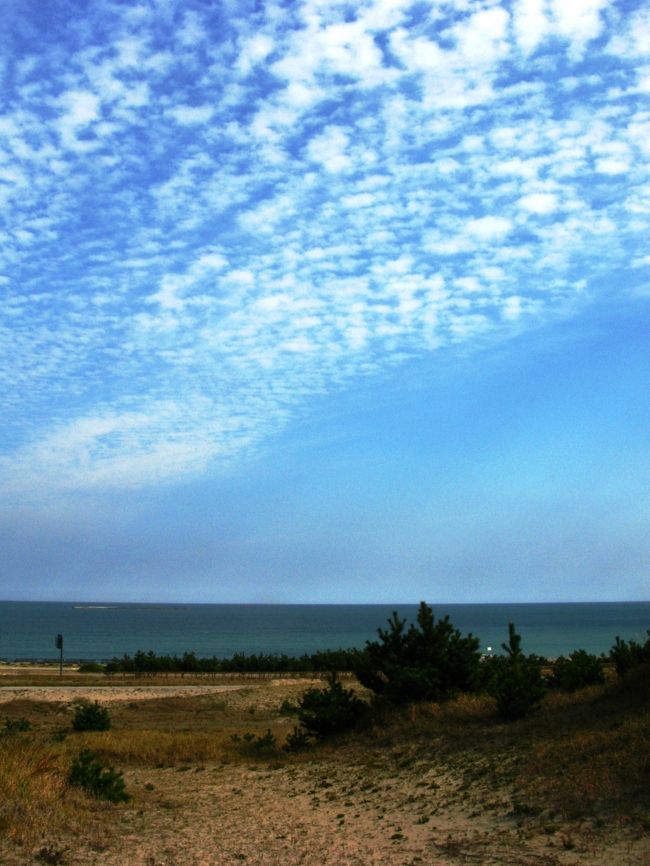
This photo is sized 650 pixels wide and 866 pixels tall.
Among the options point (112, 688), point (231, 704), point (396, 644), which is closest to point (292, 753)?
point (396, 644)

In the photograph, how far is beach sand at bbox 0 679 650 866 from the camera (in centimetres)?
970

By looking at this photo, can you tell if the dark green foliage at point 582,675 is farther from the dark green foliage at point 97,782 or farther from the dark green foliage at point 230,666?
the dark green foliage at point 230,666

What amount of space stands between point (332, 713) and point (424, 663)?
2681 mm

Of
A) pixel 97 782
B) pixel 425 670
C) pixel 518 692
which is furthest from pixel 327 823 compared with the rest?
pixel 425 670

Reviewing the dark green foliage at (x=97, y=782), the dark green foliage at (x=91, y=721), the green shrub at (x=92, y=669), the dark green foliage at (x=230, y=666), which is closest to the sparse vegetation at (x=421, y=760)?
the dark green foliage at (x=97, y=782)

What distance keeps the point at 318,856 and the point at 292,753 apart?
9.04m

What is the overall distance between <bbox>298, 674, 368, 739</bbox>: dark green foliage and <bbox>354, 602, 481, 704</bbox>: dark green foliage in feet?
2.58

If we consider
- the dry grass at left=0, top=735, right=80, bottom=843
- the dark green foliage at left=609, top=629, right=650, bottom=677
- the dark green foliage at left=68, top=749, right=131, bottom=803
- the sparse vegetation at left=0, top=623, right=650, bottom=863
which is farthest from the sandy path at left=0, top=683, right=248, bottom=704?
the dark green foliage at left=68, top=749, right=131, bottom=803

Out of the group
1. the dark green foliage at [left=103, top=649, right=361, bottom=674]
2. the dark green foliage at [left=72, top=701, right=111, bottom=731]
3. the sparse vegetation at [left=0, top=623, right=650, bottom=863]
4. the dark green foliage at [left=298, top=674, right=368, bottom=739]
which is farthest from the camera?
the dark green foliage at [left=103, top=649, right=361, bottom=674]

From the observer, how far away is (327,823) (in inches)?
476

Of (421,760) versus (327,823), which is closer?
A: (327,823)

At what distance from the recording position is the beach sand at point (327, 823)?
9.70m

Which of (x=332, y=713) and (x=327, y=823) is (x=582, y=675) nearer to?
(x=332, y=713)

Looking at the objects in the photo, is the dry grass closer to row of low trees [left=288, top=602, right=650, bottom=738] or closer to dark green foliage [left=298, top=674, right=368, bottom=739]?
dark green foliage [left=298, top=674, right=368, bottom=739]
